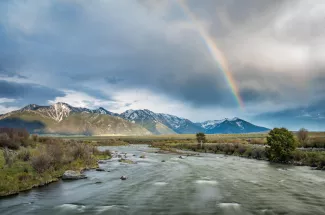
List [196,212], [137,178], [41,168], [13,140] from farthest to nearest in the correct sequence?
[13,140]
[137,178]
[41,168]
[196,212]

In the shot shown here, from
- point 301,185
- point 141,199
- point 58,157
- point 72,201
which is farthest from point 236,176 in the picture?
point 58,157

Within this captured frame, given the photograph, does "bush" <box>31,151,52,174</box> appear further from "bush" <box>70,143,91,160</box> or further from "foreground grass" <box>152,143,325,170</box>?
"foreground grass" <box>152,143,325,170</box>

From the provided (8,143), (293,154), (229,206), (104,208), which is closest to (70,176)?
(104,208)

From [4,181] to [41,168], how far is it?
6.53 metres

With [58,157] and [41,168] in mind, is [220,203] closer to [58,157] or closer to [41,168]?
[41,168]

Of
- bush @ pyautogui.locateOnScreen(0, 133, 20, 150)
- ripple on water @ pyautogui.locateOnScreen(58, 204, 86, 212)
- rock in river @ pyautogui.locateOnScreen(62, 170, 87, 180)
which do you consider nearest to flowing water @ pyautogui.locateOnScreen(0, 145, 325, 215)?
ripple on water @ pyautogui.locateOnScreen(58, 204, 86, 212)

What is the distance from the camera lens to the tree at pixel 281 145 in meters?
55.1

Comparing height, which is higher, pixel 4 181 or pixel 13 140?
pixel 13 140

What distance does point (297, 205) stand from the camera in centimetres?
2162

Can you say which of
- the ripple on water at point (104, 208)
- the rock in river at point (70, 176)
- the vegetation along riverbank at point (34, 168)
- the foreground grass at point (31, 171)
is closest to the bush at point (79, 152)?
the vegetation along riverbank at point (34, 168)

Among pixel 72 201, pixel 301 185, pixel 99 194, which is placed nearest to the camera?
pixel 72 201

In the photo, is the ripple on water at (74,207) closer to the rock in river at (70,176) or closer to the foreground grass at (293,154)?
the rock in river at (70,176)

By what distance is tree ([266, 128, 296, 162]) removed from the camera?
2169 inches

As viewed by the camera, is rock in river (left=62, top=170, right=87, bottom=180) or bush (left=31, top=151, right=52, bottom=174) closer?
bush (left=31, top=151, right=52, bottom=174)
